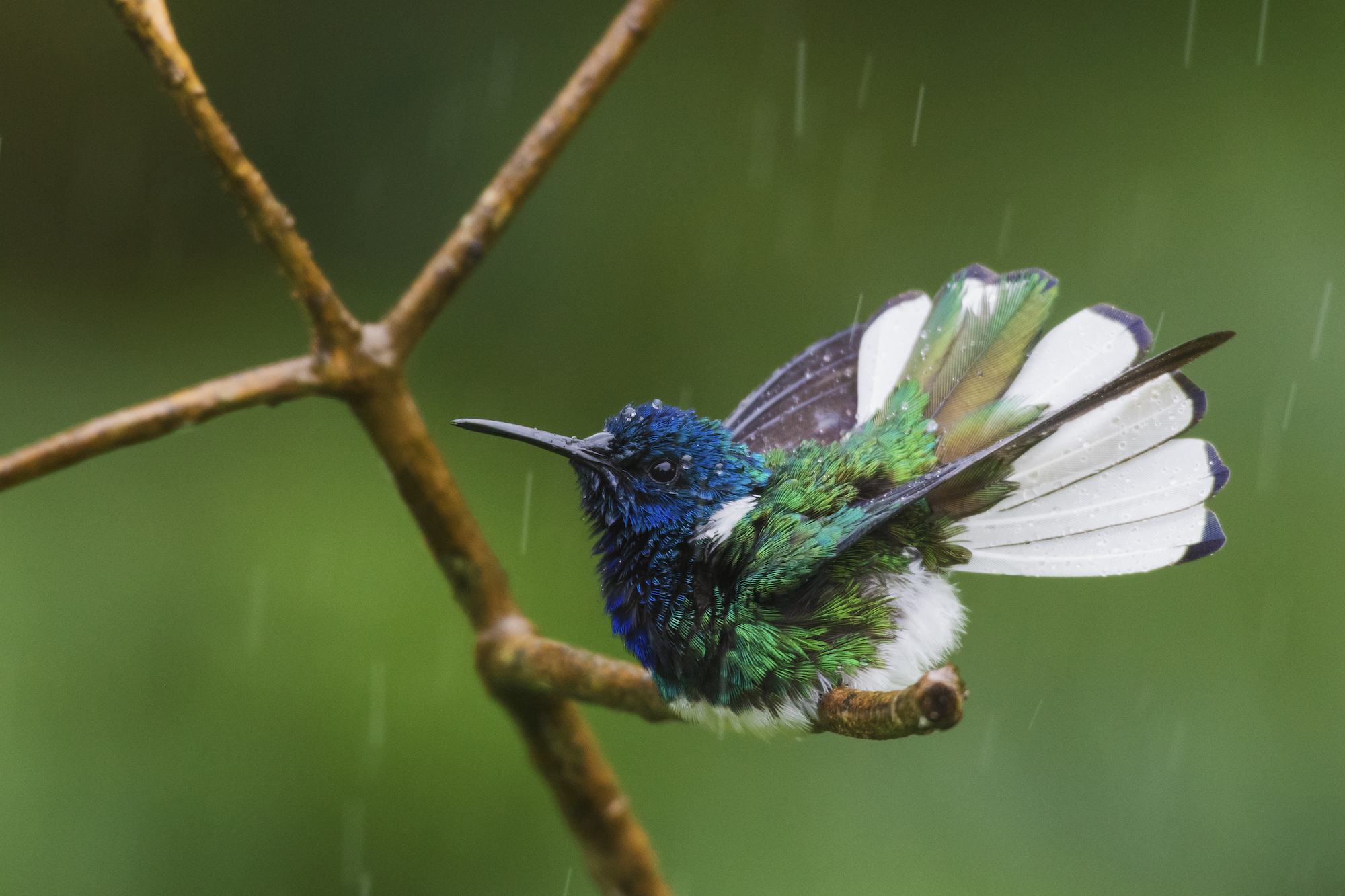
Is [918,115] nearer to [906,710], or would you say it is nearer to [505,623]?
[505,623]

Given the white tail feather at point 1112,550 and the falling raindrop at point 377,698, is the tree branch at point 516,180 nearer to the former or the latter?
the white tail feather at point 1112,550

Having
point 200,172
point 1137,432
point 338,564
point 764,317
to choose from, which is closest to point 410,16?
point 200,172

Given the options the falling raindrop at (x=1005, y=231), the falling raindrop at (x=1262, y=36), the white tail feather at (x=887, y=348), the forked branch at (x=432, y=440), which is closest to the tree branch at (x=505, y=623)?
the forked branch at (x=432, y=440)

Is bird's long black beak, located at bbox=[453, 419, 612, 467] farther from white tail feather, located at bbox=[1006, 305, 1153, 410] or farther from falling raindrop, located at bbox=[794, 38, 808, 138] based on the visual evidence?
falling raindrop, located at bbox=[794, 38, 808, 138]

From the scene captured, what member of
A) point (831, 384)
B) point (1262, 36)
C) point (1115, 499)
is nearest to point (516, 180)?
point (831, 384)

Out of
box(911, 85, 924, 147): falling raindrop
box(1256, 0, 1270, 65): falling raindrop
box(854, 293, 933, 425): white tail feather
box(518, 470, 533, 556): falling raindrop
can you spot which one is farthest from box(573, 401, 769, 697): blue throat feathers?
box(1256, 0, 1270, 65): falling raindrop

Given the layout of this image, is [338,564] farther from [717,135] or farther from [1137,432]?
[1137,432]
